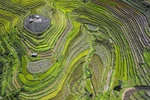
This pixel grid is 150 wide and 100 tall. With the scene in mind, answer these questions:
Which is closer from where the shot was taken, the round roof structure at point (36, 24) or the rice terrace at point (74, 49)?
the rice terrace at point (74, 49)

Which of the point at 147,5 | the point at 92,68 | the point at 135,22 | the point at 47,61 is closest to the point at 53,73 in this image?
the point at 47,61

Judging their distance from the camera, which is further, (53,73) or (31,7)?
(31,7)

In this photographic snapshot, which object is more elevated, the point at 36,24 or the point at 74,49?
the point at 36,24

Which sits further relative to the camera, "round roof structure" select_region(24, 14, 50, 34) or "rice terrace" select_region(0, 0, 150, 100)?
"round roof structure" select_region(24, 14, 50, 34)

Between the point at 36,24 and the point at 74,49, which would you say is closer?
the point at 74,49

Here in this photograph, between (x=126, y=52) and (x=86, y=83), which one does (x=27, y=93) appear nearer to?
(x=86, y=83)
